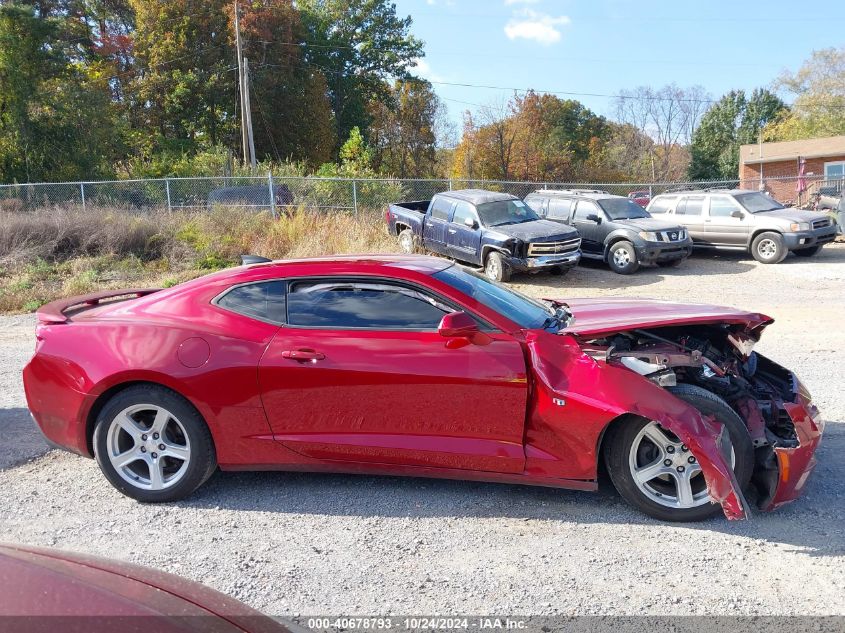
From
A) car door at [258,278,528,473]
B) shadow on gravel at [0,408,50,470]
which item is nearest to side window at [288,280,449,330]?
car door at [258,278,528,473]

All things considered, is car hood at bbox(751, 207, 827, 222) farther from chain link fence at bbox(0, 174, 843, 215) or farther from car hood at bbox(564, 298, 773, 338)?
car hood at bbox(564, 298, 773, 338)

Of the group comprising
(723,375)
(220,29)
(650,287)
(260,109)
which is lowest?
(650,287)

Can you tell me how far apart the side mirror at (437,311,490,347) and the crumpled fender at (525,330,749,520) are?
0.91 ft

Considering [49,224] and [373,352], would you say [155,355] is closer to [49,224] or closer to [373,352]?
[373,352]

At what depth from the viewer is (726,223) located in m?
16.4

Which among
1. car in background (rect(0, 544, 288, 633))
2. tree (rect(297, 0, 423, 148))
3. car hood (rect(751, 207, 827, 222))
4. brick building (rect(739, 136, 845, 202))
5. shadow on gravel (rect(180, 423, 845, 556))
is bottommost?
shadow on gravel (rect(180, 423, 845, 556))

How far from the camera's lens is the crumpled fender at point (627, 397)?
11.7 feet

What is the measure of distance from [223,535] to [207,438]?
62 centimetres

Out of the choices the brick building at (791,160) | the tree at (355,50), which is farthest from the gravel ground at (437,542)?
the tree at (355,50)

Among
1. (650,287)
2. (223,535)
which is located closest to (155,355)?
(223,535)

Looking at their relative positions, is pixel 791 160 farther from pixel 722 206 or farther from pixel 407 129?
pixel 722 206

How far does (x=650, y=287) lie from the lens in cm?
1391

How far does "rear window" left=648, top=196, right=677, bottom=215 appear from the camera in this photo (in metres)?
17.6

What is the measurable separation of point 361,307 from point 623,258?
1206 centimetres
